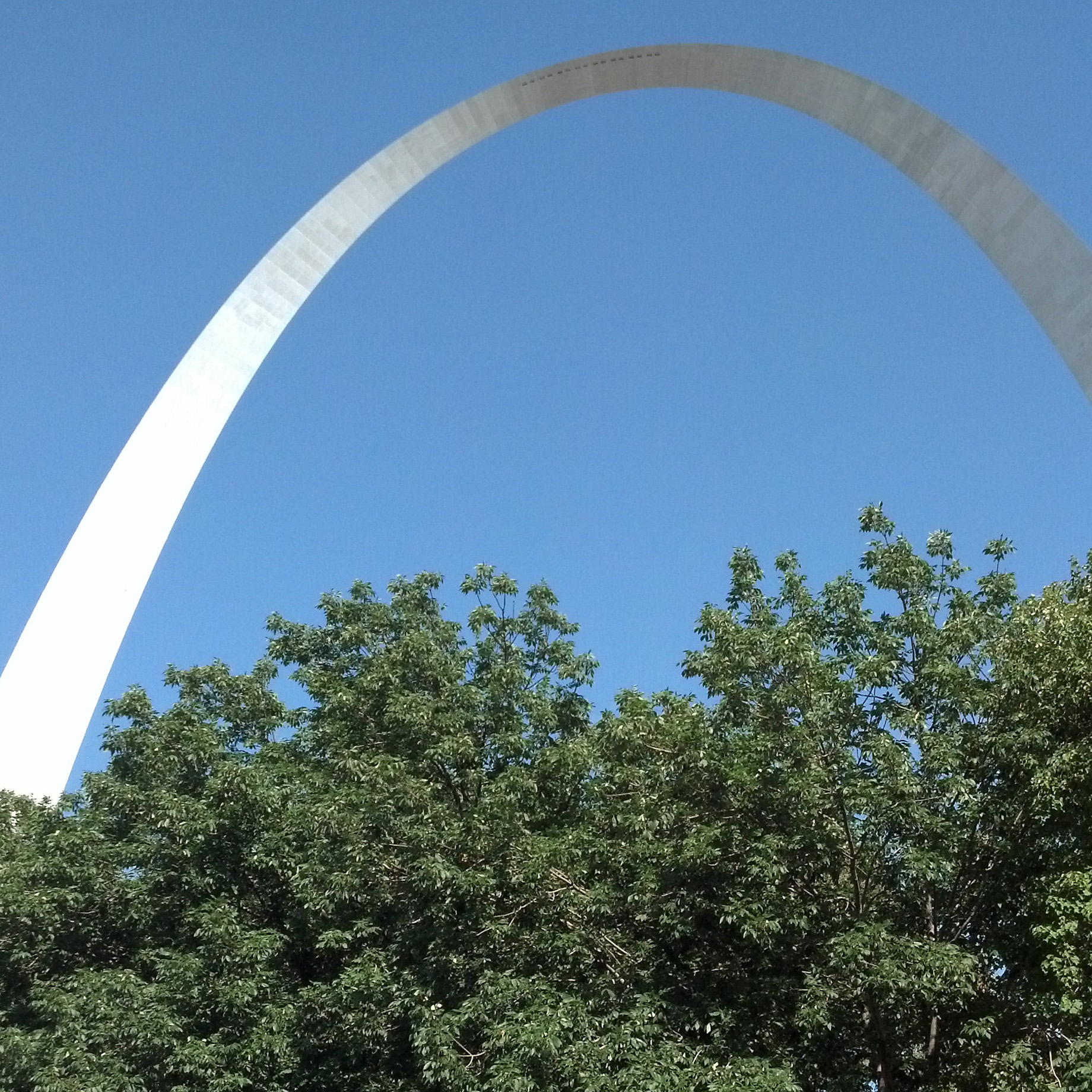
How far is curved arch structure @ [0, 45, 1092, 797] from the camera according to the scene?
1688cm

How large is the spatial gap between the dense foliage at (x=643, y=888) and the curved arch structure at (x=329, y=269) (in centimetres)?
414

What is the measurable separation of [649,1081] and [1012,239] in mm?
11711

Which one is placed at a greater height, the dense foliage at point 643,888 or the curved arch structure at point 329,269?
the curved arch structure at point 329,269

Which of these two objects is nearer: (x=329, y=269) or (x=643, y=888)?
(x=643, y=888)

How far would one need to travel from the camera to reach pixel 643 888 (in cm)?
1255

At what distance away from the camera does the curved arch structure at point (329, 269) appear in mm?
16875

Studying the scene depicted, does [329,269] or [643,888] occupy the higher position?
[329,269]

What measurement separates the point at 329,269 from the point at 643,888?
14939 mm

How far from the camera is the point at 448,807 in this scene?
1431cm

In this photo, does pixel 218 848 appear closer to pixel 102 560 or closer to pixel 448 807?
pixel 448 807

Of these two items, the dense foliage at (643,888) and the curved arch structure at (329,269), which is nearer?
the dense foliage at (643,888)

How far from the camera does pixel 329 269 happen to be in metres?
23.6

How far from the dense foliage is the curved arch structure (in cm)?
414

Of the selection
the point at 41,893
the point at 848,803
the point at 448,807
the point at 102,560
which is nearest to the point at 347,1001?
the point at 448,807
